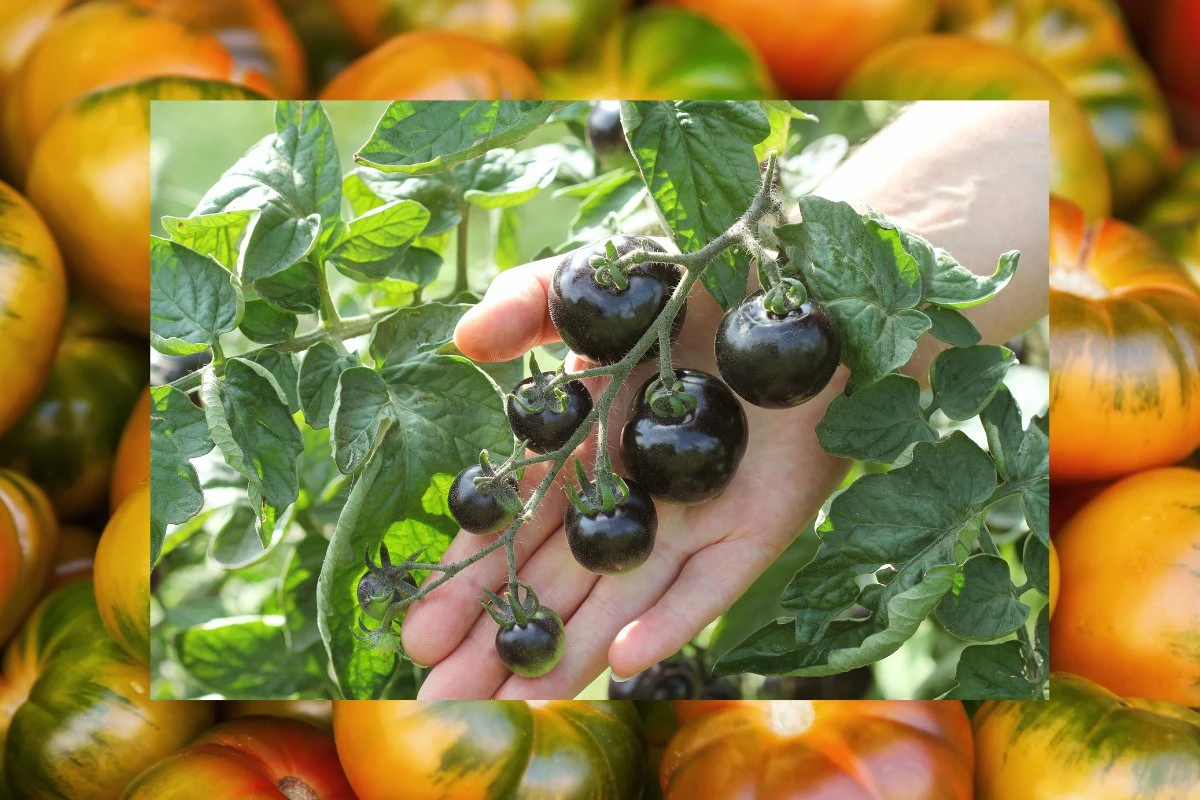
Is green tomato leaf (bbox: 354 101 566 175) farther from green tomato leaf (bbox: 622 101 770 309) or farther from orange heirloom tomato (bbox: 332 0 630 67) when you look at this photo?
orange heirloom tomato (bbox: 332 0 630 67)

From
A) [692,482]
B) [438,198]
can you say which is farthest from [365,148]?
[692,482]

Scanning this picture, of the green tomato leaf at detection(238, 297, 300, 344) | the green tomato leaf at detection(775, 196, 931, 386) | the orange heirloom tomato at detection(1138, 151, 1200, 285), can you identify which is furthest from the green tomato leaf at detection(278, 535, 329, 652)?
the orange heirloom tomato at detection(1138, 151, 1200, 285)

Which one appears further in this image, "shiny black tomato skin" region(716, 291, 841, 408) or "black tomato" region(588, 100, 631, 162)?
"black tomato" region(588, 100, 631, 162)

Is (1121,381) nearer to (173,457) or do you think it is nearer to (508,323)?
(508,323)

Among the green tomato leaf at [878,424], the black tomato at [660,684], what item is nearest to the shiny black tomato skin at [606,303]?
the green tomato leaf at [878,424]

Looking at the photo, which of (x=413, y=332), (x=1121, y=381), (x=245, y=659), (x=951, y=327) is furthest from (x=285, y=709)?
(x=1121, y=381)
